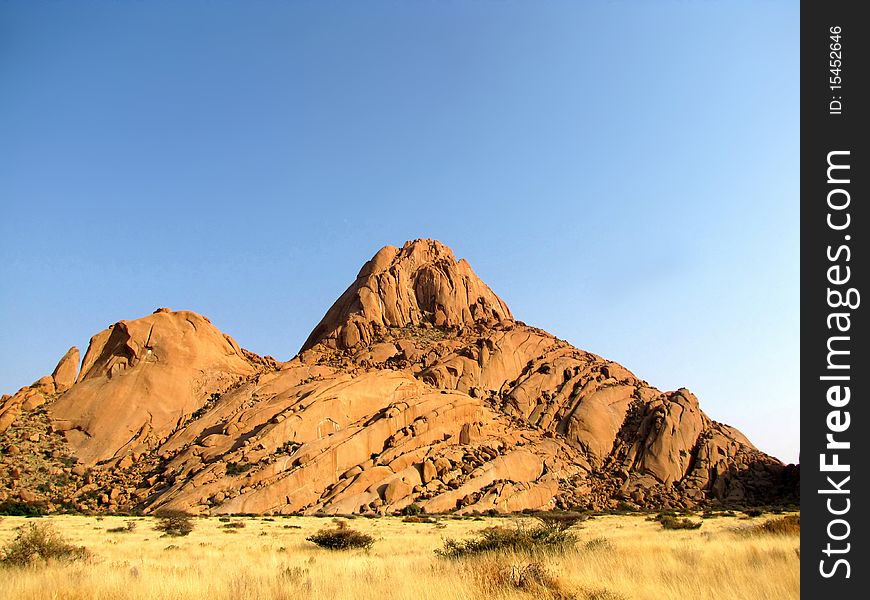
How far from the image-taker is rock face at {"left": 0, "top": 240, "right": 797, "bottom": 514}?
181 ft

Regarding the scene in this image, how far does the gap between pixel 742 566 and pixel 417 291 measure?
95.2 m

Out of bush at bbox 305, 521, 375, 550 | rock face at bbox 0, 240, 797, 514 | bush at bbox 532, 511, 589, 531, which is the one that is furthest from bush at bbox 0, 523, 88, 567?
rock face at bbox 0, 240, 797, 514

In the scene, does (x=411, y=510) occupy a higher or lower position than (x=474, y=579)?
lower

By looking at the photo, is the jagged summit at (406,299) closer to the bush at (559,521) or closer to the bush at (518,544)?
the bush at (559,521)

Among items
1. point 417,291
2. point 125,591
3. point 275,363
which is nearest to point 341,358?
point 275,363

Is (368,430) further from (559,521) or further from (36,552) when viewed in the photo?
(36,552)

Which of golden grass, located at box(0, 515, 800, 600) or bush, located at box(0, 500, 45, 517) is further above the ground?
golden grass, located at box(0, 515, 800, 600)

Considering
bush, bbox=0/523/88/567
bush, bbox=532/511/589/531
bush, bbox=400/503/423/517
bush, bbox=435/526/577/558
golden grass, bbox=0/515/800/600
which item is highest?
golden grass, bbox=0/515/800/600

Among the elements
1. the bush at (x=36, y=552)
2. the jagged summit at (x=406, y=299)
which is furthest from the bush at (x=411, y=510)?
the jagged summit at (x=406, y=299)

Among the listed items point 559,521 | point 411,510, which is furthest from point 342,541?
point 411,510

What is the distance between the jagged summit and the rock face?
4.41 meters

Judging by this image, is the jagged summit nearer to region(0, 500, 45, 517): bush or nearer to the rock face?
the rock face

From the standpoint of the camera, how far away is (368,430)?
61750mm

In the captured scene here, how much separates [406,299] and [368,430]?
4367cm
